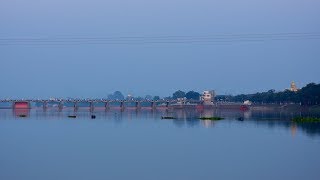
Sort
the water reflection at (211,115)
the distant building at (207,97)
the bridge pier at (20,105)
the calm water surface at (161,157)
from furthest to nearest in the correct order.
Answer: the distant building at (207,97)
the bridge pier at (20,105)
the water reflection at (211,115)
the calm water surface at (161,157)

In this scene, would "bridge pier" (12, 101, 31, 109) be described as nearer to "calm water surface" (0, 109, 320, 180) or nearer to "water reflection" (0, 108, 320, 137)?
"water reflection" (0, 108, 320, 137)

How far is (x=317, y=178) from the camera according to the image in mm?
22078

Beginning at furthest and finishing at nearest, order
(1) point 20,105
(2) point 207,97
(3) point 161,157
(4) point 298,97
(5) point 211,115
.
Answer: (2) point 207,97 → (1) point 20,105 → (4) point 298,97 → (5) point 211,115 → (3) point 161,157

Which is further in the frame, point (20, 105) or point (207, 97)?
point (207, 97)

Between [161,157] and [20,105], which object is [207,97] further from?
[161,157]

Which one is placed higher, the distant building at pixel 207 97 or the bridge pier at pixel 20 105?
the distant building at pixel 207 97

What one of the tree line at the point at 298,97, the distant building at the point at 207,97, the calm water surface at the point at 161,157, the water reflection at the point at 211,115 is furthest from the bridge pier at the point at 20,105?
the calm water surface at the point at 161,157

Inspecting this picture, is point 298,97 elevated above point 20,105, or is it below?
above

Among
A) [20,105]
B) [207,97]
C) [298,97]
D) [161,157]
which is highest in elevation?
[207,97]

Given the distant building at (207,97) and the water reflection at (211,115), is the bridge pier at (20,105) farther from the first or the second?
the distant building at (207,97)

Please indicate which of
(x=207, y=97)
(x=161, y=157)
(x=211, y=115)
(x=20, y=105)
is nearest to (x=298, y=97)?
(x=211, y=115)

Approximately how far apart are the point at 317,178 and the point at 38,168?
11.6 meters

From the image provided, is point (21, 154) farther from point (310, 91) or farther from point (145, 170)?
point (310, 91)

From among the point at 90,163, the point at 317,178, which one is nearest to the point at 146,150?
the point at 90,163
